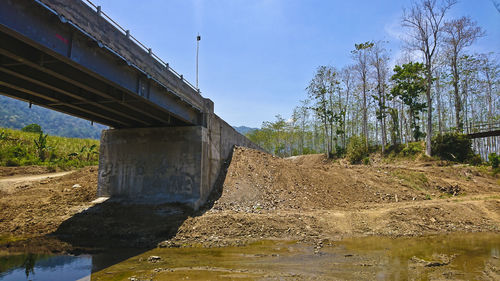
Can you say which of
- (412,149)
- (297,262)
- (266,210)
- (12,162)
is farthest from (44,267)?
(412,149)

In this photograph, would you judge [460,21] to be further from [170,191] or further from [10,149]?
[10,149]

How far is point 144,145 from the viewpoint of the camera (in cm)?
1762

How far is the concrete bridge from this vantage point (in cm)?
804

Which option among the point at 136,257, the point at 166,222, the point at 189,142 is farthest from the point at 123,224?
the point at 189,142

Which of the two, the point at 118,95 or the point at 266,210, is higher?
the point at 118,95

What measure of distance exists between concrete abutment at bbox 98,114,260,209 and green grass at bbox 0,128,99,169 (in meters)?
14.6

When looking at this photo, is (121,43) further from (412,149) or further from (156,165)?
(412,149)

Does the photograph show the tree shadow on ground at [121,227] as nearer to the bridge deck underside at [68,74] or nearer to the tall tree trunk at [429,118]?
the bridge deck underside at [68,74]

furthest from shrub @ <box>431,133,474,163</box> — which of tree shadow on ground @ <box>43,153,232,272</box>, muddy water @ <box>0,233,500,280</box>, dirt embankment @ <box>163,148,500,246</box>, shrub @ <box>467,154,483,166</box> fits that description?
tree shadow on ground @ <box>43,153,232,272</box>

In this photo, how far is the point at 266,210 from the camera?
15.8 m

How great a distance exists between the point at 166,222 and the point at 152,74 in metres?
7.40

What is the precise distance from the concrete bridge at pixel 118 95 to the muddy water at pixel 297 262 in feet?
19.2

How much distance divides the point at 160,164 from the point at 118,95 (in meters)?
5.61

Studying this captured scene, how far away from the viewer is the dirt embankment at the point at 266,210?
13.0 metres
